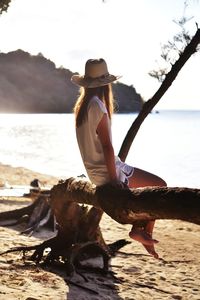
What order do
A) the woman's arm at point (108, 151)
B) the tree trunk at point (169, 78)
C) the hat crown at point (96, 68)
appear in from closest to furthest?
the woman's arm at point (108, 151), the hat crown at point (96, 68), the tree trunk at point (169, 78)

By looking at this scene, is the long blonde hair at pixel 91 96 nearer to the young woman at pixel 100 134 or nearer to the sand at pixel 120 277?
the young woman at pixel 100 134

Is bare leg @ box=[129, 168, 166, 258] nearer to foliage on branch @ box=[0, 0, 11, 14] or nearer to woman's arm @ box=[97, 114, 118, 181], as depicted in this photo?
woman's arm @ box=[97, 114, 118, 181]

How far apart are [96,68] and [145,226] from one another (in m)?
1.69

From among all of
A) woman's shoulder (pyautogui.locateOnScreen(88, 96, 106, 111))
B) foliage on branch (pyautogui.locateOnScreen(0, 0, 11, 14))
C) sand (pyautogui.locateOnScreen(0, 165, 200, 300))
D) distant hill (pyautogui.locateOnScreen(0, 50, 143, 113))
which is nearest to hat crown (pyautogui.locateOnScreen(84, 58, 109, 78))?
woman's shoulder (pyautogui.locateOnScreen(88, 96, 106, 111))

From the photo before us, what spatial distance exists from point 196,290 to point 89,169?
2.85 metres

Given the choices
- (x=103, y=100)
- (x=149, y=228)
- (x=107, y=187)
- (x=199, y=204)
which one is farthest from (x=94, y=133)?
(x=199, y=204)

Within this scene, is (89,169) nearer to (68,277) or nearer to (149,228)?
(149,228)

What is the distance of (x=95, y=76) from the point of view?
15.0 ft

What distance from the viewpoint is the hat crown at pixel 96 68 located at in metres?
4.57

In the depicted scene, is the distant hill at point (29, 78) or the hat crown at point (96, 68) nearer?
the hat crown at point (96, 68)

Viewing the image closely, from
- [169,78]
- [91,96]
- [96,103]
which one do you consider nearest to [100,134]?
[96,103]

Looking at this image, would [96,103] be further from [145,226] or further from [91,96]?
[145,226]

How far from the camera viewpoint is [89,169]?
4.71 meters

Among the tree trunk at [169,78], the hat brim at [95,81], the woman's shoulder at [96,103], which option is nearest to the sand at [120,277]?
the tree trunk at [169,78]
